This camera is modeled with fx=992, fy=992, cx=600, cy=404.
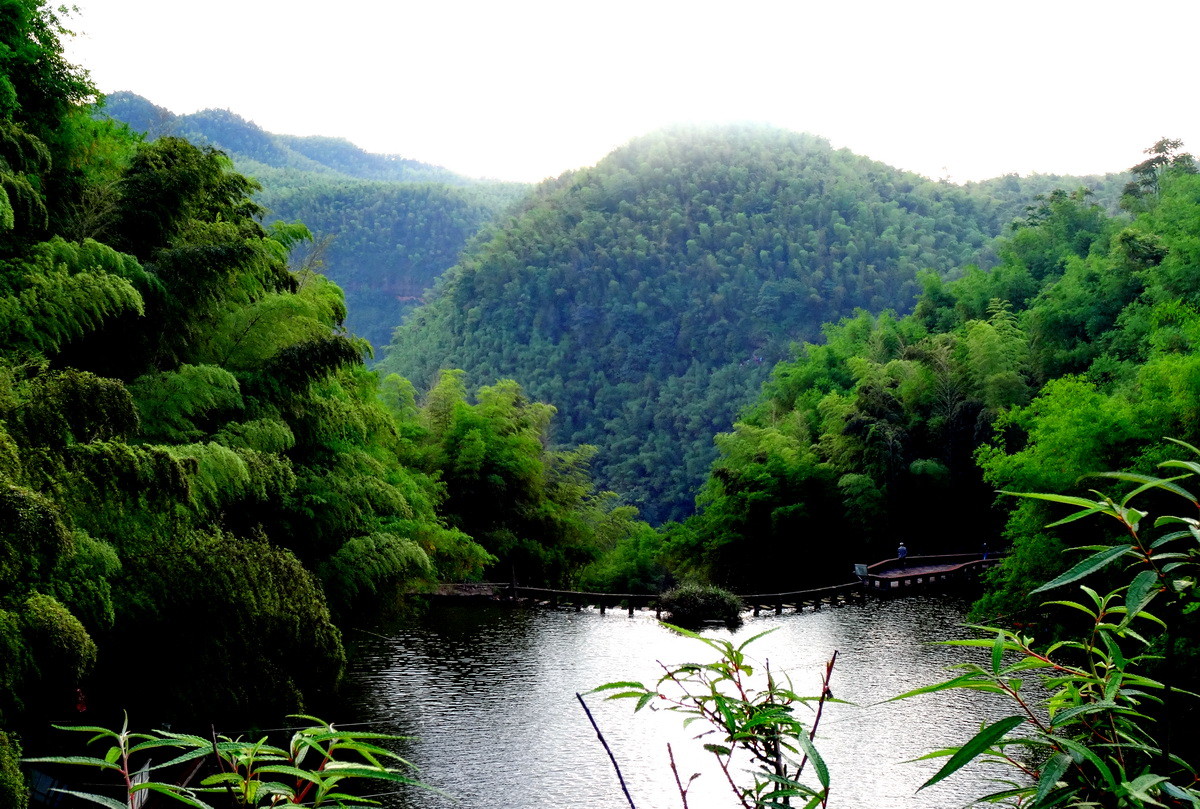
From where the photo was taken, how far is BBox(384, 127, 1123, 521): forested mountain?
56938 millimetres

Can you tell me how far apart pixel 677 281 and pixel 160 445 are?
2390 inches

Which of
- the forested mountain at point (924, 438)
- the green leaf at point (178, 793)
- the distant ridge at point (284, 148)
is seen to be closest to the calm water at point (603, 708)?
the forested mountain at point (924, 438)

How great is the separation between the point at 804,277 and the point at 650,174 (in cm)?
1754

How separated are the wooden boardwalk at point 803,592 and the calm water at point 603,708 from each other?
0.92 meters

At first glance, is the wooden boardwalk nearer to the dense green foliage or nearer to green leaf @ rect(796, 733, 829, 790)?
the dense green foliage

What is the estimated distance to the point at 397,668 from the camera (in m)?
13.6

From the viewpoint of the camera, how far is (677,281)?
67812 mm

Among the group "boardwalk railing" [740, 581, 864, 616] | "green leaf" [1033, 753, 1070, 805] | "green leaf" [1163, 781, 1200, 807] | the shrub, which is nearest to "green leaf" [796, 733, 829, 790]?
"green leaf" [1033, 753, 1070, 805]

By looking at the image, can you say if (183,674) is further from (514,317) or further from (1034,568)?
(514,317)

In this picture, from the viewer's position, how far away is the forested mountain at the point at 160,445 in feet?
22.8

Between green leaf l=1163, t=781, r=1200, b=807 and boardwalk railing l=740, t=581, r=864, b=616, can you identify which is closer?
green leaf l=1163, t=781, r=1200, b=807

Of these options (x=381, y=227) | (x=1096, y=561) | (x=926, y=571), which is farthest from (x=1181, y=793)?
(x=381, y=227)

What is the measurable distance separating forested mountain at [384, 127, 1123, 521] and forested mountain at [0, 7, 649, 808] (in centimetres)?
3871

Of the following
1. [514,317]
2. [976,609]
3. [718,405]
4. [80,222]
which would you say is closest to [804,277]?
[718,405]
